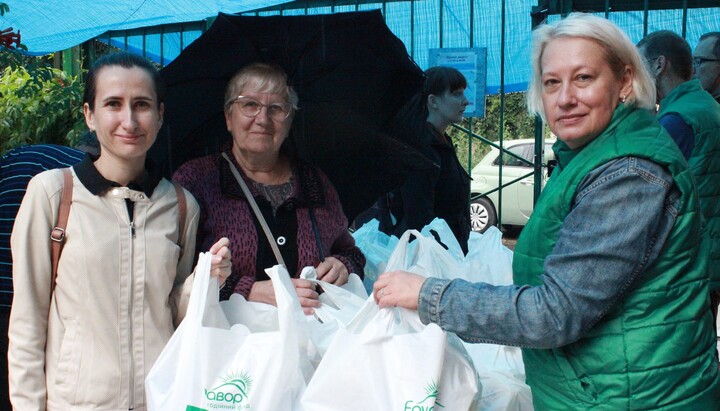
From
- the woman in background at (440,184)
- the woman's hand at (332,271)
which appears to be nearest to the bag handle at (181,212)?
the woman's hand at (332,271)

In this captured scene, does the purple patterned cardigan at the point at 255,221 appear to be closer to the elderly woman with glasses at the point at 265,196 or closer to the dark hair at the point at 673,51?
the elderly woman with glasses at the point at 265,196

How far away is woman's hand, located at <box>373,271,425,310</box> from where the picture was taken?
5.63 feet

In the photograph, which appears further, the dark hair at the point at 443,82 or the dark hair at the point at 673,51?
the dark hair at the point at 443,82

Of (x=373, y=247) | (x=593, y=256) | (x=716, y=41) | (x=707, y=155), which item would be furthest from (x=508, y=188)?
(x=593, y=256)

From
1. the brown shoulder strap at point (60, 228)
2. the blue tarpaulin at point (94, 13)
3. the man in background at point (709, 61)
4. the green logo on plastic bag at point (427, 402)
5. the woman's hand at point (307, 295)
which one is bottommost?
the green logo on plastic bag at point (427, 402)

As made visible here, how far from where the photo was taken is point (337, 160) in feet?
9.60

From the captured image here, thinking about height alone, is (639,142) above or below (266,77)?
below

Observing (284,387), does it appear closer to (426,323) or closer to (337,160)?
(426,323)

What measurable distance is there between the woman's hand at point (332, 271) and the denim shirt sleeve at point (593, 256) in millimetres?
849

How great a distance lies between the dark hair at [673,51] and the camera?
346 cm

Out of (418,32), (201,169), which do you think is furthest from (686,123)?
(418,32)

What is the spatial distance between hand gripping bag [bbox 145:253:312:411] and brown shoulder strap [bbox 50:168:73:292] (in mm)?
345

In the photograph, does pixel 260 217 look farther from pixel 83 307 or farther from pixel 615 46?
pixel 615 46

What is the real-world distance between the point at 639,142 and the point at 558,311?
1.28 ft
